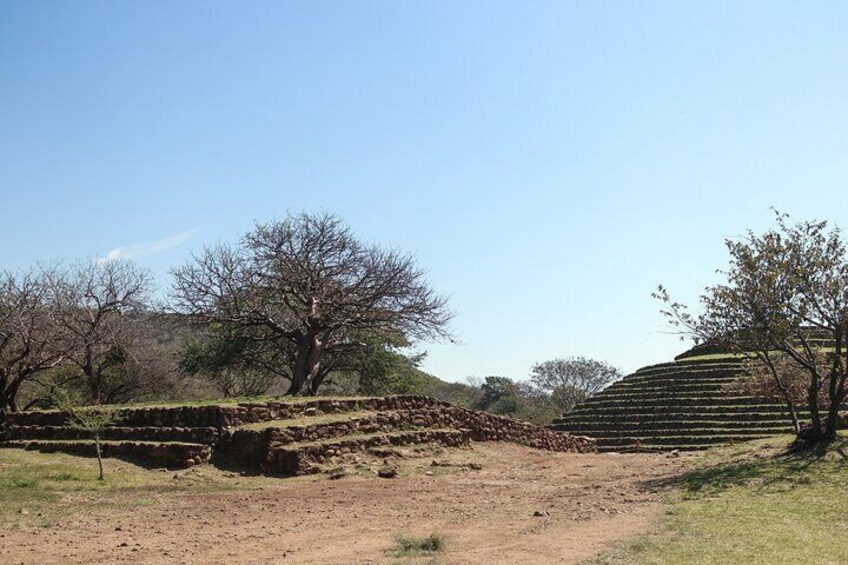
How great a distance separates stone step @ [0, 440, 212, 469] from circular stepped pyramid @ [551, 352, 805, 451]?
1992 centimetres

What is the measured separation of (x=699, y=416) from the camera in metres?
32.4

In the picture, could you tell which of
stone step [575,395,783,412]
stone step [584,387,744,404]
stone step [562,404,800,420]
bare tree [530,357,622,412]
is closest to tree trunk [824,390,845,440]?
stone step [575,395,783,412]

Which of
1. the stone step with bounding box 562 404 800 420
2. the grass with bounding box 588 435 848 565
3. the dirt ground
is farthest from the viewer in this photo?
the stone step with bounding box 562 404 800 420

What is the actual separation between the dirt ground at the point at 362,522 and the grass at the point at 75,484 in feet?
1.69

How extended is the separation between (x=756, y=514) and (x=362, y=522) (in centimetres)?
561

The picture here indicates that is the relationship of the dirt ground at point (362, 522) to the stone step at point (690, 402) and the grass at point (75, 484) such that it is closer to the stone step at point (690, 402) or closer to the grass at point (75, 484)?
the grass at point (75, 484)

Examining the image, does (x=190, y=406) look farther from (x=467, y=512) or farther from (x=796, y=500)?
(x=796, y=500)

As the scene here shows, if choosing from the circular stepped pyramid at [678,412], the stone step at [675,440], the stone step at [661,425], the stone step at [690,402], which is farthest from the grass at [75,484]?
the stone step at [690,402]

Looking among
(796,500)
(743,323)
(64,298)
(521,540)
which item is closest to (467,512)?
(521,540)

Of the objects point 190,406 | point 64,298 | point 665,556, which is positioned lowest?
point 665,556

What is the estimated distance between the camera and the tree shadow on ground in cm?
1295

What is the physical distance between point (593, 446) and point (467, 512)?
17.9 meters

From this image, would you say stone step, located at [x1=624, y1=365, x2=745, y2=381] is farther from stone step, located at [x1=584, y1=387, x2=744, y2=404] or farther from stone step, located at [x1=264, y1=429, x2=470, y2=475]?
stone step, located at [x1=264, y1=429, x2=470, y2=475]

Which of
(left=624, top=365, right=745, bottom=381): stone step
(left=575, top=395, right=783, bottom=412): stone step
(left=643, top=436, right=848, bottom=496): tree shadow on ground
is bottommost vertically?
(left=643, top=436, right=848, bottom=496): tree shadow on ground
